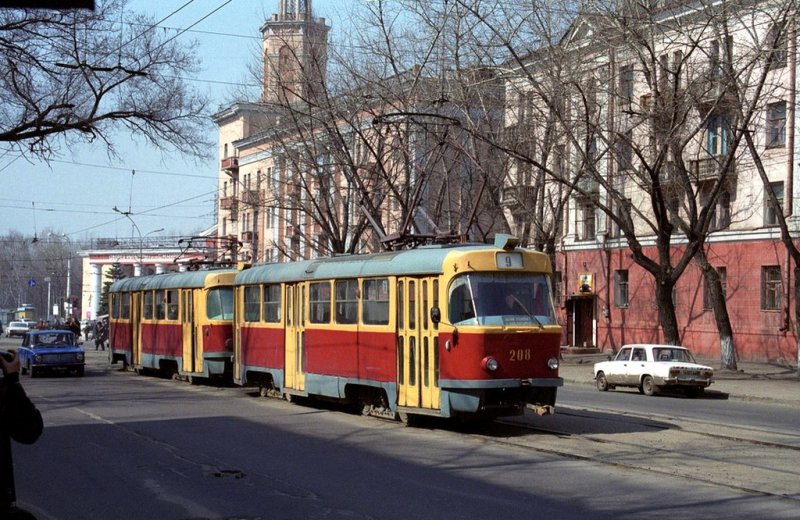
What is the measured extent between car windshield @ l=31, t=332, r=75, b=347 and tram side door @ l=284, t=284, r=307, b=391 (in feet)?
45.9

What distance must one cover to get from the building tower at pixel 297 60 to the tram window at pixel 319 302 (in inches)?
546

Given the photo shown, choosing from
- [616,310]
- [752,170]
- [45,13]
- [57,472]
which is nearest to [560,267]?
[616,310]

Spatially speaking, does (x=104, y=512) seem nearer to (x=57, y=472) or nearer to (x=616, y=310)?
(x=57, y=472)

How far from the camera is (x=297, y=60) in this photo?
33.3 meters

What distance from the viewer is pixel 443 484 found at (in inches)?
449

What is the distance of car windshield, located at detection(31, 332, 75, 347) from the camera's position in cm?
3322

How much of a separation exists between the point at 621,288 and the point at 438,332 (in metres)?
31.5

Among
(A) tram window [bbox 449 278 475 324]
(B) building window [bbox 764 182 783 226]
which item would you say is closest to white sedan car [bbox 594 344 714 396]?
(A) tram window [bbox 449 278 475 324]

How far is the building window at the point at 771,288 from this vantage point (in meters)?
38.1

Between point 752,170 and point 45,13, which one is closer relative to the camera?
point 45,13

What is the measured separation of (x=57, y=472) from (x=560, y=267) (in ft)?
128

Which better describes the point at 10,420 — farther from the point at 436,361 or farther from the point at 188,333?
the point at 188,333

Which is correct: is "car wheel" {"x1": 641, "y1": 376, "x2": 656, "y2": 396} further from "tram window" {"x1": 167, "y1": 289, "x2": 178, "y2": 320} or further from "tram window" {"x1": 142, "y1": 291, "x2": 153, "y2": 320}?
"tram window" {"x1": 142, "y1": 291, "x2": 153, "y2": 320}

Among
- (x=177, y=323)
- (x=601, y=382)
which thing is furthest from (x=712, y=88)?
(x=177, y=323)
